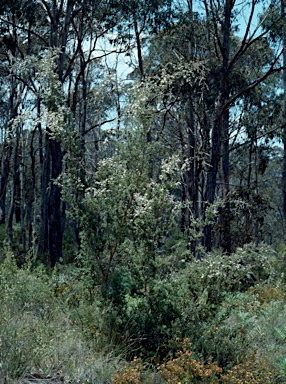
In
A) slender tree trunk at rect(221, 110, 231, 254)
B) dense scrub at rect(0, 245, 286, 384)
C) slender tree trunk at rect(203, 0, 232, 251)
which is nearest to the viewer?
dense scrub at rect(0, 245, 286, 384)

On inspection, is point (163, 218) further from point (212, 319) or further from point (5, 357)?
point (5, 357)

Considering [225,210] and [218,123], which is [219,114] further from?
[225,210]

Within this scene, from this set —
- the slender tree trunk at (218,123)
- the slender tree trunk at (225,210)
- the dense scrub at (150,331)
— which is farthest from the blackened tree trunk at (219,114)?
the dense scrub at (150,331)

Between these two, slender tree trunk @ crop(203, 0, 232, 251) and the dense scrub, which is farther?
slender tree trunk @ crop(203, 0, 232, 251)

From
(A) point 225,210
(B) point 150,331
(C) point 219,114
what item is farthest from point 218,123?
(B) point 150,331

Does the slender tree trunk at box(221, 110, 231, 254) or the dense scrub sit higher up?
the slender tree trunk at box(221, 110, 231, 254)

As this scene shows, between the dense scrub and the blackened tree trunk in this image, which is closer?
the dense scrub

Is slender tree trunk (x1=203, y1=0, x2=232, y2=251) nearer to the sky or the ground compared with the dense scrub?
nearer to the sky

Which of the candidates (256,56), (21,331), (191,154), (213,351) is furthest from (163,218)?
(256,56)

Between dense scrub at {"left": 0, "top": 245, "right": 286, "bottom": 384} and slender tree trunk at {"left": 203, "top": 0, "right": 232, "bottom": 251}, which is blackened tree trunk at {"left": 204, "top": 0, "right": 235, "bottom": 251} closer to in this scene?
slender tree trunk at {"left": 203, "top": 0, "right": 232, "bottom": 251}

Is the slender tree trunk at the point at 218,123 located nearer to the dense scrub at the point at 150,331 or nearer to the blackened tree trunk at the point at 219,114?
the blackened tree trunk at the point at 219,114

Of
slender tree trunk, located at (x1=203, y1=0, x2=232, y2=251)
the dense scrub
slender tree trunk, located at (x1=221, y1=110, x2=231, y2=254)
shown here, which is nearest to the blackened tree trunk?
slender tree trunk, located at (x1=203, y1=0, x2=232, y2=251)

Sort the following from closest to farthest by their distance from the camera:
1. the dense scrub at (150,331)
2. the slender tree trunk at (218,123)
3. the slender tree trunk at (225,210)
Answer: the dense scrub at (150,331) < the slender tree trunk at (218,123) < the slender tree trunk at (225,210)

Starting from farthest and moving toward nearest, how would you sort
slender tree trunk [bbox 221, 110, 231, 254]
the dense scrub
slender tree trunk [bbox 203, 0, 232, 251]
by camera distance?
slender tree trunk [bbox 221, 110, 231, 254] → slender tree trunk [bbox 203, 0, 232, 251] → the dense scrub
